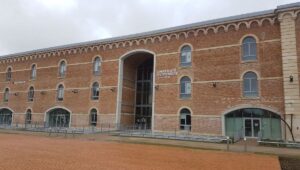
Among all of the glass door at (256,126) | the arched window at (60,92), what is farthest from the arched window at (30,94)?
the glass door at (256,126)

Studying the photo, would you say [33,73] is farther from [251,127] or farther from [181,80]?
[251,127]

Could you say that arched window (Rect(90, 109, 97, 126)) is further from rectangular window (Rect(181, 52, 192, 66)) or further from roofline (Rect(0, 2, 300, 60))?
rectangular window (Rect(181, 52, 192, 66))

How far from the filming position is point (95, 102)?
31734 millimetres

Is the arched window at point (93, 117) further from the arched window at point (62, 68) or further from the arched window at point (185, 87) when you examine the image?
the arched window at point (185, 87)

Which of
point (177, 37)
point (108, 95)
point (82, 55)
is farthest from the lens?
point (82, 55)

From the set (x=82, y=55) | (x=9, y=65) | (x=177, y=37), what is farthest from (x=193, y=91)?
(x=9, y=65)

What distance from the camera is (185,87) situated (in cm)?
2639

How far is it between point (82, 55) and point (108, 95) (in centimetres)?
664

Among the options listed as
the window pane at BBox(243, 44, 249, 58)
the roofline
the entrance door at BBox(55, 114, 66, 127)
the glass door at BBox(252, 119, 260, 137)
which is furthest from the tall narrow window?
the glass door at BBox(252, 119, 260, 137)

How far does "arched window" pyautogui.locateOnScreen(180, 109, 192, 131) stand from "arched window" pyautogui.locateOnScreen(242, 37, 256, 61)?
22.9ft

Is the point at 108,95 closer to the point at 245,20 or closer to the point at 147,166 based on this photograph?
the point at 245,20

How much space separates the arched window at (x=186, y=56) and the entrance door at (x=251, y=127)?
7499mm

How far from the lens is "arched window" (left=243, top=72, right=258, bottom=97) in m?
22.9

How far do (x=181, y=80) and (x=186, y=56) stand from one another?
2406 mm
